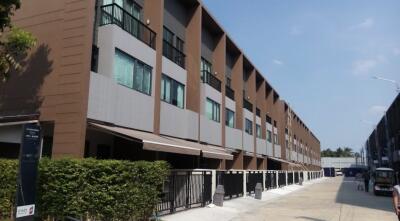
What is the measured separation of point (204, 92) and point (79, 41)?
1425cm

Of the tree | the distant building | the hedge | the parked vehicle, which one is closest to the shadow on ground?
the parked vehicle

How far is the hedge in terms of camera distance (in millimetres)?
12719

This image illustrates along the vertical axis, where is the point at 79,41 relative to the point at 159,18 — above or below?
below

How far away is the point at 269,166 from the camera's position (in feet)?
186

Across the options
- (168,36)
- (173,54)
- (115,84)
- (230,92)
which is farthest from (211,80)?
(115,84)

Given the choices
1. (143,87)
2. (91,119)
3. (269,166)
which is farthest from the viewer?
(269,166)

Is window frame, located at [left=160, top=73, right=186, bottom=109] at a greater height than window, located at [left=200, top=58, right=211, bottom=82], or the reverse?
window, located at [left=200, top=58, right=211, bottom=82]

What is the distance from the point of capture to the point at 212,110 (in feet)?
104

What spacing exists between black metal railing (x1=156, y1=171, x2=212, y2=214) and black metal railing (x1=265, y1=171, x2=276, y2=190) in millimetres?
16631

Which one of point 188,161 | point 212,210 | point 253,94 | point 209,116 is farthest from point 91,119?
point 253,94

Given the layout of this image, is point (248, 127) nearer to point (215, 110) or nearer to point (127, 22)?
point (215, 110)

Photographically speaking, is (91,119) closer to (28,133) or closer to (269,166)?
(28,133)

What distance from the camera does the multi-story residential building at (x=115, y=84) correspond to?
1641 centimetres

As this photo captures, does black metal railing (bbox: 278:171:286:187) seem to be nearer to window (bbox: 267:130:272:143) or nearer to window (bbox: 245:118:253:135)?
window (bbox: 245:118:253:135)
